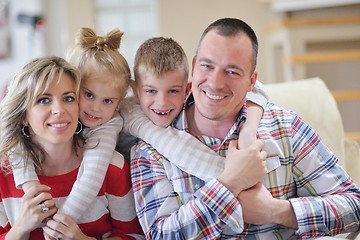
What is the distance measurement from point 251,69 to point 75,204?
634mm

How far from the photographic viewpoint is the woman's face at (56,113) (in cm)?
145

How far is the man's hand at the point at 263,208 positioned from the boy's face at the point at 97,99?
18.4 inches

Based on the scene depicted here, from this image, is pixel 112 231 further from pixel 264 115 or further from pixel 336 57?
pixel 336 57

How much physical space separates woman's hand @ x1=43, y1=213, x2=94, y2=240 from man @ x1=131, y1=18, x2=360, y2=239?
0.63 feet

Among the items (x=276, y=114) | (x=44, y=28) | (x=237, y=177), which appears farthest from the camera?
(x=44, y=28)

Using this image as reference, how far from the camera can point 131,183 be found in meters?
1.60

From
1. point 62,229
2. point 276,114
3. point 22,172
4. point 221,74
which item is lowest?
point 62,229

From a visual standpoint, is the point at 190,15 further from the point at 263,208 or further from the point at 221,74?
the point at 263,208

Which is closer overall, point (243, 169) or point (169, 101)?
point (243, 169)

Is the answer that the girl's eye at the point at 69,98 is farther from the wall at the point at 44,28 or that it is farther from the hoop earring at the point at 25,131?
the wall at the point at 44,28

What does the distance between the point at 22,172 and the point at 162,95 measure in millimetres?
456

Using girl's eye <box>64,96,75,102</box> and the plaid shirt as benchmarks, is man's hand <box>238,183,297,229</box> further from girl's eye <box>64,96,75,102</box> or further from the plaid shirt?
girl's eye <box>64,96,75,102</box>

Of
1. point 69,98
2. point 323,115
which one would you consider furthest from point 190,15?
point 69,98

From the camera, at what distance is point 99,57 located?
1543 mm
